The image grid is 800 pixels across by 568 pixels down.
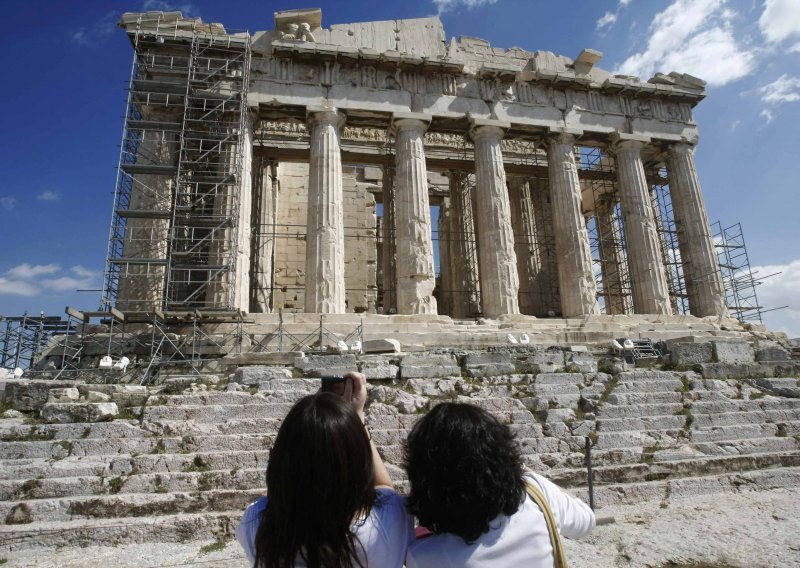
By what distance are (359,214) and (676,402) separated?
15.9 m

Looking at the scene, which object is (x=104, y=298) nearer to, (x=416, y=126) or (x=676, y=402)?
(x=416, y=126)

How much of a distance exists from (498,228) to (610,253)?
835 cm

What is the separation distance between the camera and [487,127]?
57.3 ft

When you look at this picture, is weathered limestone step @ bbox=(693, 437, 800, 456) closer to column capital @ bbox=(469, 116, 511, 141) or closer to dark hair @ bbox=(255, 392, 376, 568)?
dark hair @ bbox=(255, 392, 376, 568)

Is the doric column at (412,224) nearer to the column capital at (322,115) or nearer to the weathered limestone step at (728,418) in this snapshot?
the column capital at (322,115)

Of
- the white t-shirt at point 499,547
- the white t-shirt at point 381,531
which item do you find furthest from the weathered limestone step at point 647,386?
the white t-shirt at point 381,531

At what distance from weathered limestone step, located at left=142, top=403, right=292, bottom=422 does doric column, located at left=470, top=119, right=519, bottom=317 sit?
9.79 metres

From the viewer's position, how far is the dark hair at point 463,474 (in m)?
1.70

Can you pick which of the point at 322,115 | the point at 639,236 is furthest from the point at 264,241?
the point at 639,236

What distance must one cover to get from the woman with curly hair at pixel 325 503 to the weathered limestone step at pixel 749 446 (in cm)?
701

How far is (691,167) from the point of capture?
62.5ft

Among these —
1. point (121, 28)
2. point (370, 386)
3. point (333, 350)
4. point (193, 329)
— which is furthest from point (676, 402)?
point (121, 28)

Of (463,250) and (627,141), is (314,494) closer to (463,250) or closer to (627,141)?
(463,250)

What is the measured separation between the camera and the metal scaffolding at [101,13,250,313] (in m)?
14.0
